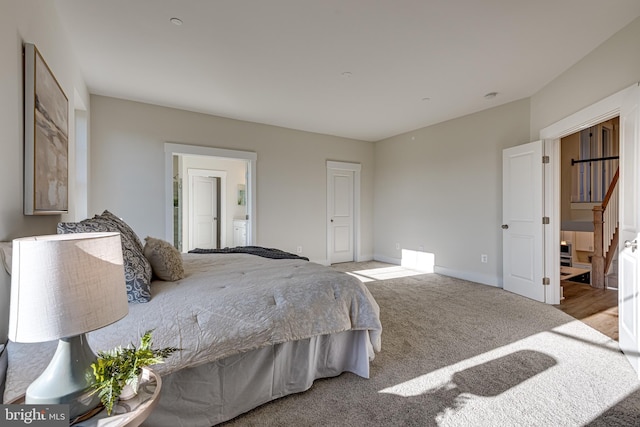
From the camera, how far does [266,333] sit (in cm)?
168

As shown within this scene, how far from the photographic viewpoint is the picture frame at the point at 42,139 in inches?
64.9

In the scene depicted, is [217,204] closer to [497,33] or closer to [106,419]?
[497,33]

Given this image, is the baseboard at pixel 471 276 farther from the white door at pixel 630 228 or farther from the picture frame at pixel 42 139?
the picture frame at pixel 42 139

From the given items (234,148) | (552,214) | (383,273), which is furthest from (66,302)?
(383,273)

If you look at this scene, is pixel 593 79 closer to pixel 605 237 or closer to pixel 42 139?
pixel 605 237

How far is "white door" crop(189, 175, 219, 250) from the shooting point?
6.70 meters

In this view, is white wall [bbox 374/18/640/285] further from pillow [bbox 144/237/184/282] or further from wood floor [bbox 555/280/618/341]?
pillow [bbox 144/237/184/282]

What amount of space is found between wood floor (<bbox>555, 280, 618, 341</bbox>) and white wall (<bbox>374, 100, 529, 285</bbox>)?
0.88 m

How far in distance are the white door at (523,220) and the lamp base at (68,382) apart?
4387 millimetres

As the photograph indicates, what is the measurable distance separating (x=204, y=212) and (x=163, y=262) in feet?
17.0

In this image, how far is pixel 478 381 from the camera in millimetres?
2037

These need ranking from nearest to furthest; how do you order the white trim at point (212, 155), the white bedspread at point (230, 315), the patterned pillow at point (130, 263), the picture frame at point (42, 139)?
the white bedspread at point (230, 315) → the patterned pillow at point (130, 263) → the picture frame at point (42, 139) → the white trim at point (212, 155)

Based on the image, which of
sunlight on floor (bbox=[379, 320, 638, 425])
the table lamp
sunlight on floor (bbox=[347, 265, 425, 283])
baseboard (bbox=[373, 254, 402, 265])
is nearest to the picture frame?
the table lamp

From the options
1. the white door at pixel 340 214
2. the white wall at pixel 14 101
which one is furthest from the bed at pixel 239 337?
the white door at pixel 340 214
